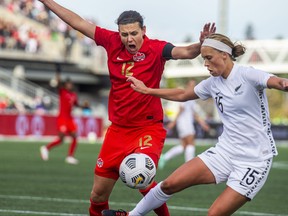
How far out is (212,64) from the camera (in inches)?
311

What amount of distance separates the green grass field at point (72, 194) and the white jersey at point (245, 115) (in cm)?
343

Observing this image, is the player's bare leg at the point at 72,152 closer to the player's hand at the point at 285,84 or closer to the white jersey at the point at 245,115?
the white jersey at the point at 245,115

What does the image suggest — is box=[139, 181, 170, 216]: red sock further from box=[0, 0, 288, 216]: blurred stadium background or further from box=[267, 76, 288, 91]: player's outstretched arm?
box=[0, 0, 288, 216]: blurred stadium background

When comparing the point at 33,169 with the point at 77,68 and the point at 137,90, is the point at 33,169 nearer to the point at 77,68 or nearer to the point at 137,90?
the point at 137,90

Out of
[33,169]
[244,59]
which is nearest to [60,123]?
[33,169]

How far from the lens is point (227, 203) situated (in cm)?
767

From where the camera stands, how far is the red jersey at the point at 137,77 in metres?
8.84

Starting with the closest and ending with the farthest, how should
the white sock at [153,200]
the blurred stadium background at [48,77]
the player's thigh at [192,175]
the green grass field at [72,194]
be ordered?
the player's thigh at [192,175]
the white sock at [153,200]
the green grass field at [72,194]
the blurred stadium background at [48,77]

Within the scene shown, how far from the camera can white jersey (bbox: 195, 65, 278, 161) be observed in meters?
7.85

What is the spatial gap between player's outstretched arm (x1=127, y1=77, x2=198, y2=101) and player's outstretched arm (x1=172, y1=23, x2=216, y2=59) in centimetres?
41

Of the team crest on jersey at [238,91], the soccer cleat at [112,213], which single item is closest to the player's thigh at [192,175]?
the team crest on jersey at [238,91]

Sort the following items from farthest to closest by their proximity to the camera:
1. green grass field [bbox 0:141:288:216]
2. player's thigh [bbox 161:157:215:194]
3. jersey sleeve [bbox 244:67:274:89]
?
green grass field [bbox 0:141:288:216] → player's thigh [bbox 161:157:215:194] → jersey sleeve [bbox 244:67:274:89]

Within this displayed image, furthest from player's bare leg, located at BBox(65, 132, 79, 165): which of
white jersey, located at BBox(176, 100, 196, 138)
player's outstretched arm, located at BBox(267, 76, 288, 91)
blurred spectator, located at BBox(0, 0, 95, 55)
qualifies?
blurred spectator, located at BBox(0, 0, 95, 55)

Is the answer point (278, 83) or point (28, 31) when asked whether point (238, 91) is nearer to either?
point (278, 83)
